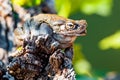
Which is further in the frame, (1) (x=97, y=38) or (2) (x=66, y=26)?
(1) (x=97, y=38)

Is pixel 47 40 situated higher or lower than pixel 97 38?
higher

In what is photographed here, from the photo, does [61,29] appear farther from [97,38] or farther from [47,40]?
[97,38]

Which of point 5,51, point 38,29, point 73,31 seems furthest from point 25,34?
point 5,51

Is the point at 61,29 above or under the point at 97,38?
above

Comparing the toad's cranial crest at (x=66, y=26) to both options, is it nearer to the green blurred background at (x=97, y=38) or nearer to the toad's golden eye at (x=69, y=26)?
the toad's golden eye at (x=69, y=26)

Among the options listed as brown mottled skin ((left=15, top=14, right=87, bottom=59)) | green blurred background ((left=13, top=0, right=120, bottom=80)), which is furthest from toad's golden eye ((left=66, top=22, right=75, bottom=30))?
green blurred background ((left=13, top=0, right=120, bottom=80))

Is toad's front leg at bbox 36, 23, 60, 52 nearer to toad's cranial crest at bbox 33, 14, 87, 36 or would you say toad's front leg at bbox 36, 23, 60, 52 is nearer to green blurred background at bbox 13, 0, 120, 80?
toad's cranial crest at bbox 33, 14, 87, 36

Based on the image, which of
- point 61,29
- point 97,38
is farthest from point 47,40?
point 97,38

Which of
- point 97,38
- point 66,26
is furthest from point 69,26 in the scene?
point 97,38
